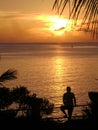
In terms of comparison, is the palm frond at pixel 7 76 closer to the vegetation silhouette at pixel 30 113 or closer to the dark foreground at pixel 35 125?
the vegetation silhouette at pixel 30 113

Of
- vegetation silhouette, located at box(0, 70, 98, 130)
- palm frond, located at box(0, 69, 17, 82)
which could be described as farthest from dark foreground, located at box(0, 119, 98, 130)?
palm frond, located at box(0, 69, 17, 82)

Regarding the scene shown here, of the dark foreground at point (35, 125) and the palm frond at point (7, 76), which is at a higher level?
the palm frond at point (7, 76)

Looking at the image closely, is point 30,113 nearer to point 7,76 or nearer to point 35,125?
point 7,76

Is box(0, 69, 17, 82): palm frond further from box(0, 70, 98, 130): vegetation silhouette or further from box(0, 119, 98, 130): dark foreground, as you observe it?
box(0, 119, 98, 130): dark foreground

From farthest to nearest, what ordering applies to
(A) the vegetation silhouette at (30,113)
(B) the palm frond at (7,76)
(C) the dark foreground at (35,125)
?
(B) the palm frond at (7,76) < (C) the dark foreground at (35,125) < (A) the vegetation silhouette at (30,113)

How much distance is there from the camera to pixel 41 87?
6044cm

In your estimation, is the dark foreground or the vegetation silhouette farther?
the dark foreground

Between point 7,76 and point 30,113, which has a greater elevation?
point 7,76

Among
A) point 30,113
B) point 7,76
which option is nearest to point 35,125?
point 7,76

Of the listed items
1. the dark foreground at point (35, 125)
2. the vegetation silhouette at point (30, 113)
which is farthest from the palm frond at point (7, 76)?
the dark foreground at point (35, 125)

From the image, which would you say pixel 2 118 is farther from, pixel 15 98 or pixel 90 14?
pixel 90 14

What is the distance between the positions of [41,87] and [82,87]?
658 centimetres

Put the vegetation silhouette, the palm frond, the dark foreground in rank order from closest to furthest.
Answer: the vegetation silhouette, the dark foreground, the palm frond

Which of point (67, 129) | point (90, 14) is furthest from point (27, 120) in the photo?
point (90, 14)
